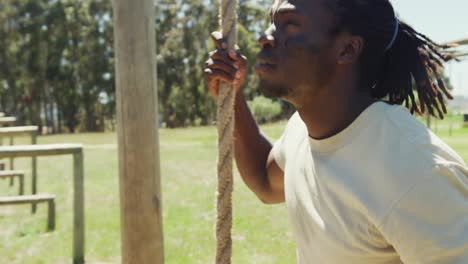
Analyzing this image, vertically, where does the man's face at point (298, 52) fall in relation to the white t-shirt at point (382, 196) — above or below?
above

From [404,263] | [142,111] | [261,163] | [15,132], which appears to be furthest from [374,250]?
[15,132]

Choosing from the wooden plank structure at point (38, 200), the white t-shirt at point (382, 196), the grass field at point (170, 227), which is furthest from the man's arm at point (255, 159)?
the wooden plank structure at point (38, 200)

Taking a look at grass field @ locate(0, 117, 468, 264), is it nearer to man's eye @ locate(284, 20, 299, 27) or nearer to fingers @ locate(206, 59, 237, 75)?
fingers @ locate(206, 59, 237, 75)

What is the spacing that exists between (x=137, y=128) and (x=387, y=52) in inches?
36.8

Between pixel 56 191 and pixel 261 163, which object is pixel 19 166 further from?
pixel 261 163

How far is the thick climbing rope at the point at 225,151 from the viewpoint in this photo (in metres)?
1.64

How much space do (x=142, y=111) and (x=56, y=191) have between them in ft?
22.5

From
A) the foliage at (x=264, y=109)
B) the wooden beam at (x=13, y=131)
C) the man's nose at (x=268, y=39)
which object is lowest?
the man's nose at (x=268, y=39)

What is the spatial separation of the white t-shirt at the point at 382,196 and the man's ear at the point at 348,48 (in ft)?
0.46

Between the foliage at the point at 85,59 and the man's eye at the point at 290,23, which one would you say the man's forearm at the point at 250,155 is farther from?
the foliage at the point at 85,59

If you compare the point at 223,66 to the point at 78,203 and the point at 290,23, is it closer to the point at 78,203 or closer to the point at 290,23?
the point at 290,23

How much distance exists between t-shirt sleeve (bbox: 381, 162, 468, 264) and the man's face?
38 cm

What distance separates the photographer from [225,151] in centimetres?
165

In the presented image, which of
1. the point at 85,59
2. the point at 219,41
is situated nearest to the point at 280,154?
the point at 219,41
